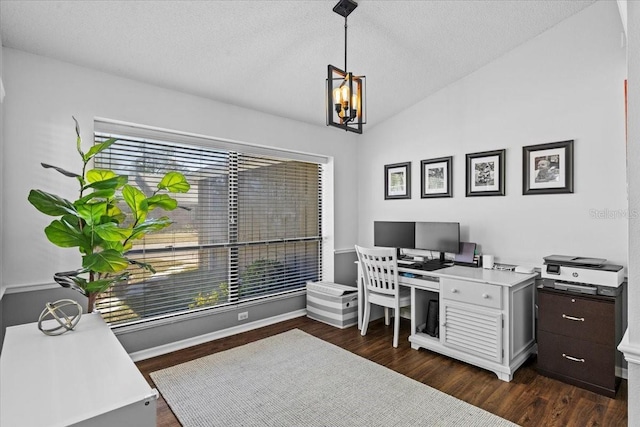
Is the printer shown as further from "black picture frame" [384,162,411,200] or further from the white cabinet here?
"black picture frame" [384,162,411,200]

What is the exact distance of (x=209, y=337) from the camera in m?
3.45

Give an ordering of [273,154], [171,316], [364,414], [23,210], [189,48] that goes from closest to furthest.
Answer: [364,414] < [23,210] < [189,48] < [171,316] < [273,154]

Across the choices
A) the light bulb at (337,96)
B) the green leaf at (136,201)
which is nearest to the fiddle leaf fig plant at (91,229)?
the green leaf at (136,201)

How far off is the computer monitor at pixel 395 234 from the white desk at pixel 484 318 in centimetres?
71

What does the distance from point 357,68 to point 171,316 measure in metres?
3.07

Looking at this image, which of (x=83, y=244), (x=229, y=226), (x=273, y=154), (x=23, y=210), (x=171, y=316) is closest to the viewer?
(x=83, y=244)

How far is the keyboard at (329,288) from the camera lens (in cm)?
391

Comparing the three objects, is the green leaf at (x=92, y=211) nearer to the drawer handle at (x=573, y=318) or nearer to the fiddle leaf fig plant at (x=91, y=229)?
the fiddle leaf fig plant at (x=91, y=229)

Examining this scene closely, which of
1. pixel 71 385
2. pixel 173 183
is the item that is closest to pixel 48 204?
pixel 173 183

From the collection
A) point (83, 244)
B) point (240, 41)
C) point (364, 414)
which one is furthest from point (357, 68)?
point (364, 414)

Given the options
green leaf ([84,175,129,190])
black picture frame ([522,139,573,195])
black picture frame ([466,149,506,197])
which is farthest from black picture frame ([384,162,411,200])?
green leaf ([84,175,129,190])

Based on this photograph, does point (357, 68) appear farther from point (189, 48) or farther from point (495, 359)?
point (495, 359)

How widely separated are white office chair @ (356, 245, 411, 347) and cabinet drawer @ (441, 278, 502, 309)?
50cm

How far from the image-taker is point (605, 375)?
2.42 metres
